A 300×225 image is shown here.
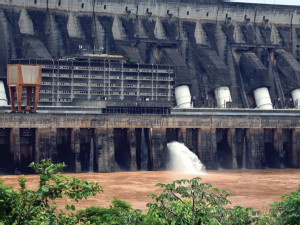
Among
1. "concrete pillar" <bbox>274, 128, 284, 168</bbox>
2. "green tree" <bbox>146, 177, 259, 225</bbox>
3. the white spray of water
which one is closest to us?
"green tree" <bbox>146, 177, 259, 225</bbox>

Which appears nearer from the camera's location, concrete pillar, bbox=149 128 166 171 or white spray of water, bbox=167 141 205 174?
concrete pillar, bbox=149 128 166 171

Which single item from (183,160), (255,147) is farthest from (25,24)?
(255,147)

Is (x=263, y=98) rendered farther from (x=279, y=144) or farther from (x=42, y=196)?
(x=42, y=196)

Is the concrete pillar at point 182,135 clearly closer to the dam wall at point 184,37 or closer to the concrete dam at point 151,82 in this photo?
the concrete dam at point 151,82

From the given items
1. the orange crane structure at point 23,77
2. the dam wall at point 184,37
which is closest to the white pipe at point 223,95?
the dam wall at point 184,37

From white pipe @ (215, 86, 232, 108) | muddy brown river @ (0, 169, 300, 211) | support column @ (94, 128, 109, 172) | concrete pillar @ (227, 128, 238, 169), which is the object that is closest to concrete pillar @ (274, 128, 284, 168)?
muddy brown river @ (0, 169, 300, 211)

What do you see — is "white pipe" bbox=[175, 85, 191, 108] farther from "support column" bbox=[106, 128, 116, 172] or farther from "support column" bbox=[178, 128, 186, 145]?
"support column" bbox=[106, 128, 116, 172]

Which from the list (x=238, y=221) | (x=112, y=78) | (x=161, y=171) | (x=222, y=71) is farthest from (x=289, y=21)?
(x=238, y=221)
